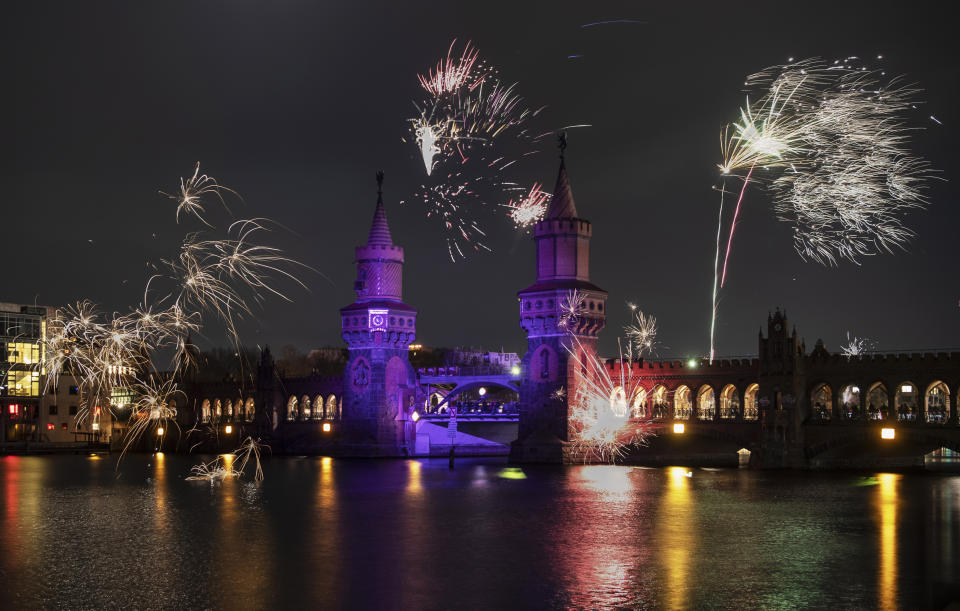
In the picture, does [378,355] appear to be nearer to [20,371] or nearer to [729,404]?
[729,404]

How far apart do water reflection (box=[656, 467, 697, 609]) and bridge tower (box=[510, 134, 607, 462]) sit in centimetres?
2508

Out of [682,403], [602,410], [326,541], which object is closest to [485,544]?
[326,541]

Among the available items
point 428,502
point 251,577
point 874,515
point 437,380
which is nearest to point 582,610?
point 251,577

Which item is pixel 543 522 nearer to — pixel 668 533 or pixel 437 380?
pixel 668 533

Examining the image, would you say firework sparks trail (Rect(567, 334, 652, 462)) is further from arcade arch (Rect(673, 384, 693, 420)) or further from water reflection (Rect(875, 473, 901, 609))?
water reflection (Rect(875, 473, 901, 609))

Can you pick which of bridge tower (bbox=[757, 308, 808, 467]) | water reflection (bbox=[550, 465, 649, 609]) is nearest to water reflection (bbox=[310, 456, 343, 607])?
water reflection (bbox=[550, 465, 649, 609])

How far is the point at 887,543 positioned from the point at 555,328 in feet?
158

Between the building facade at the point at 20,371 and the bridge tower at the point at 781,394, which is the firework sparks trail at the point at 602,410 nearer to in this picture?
the bridge tower at the point at 781,394

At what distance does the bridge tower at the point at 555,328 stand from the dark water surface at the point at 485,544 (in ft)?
65.7

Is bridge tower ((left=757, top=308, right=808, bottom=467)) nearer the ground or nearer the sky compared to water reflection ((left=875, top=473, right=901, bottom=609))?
nearer the sky

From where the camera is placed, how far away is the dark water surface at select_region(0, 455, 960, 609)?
82.6 ft

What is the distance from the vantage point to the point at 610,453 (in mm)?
81250

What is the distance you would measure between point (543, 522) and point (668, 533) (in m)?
5.82

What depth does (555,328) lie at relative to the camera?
81062mm
